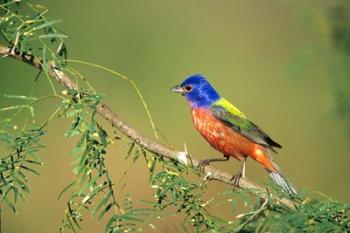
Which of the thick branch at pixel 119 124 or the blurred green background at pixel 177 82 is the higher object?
the blurred green background at pixel 177 82

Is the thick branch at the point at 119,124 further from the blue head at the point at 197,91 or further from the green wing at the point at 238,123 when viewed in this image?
the blue head at the point at 197,91

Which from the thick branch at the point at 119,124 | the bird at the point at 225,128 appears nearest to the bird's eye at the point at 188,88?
the bird at the point at 225,128

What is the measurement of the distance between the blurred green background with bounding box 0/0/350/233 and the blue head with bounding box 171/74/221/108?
63cm

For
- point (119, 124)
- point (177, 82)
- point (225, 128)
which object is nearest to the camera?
point (119, 124)

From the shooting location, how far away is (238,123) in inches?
113

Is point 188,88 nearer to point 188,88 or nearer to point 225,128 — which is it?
point 188,88

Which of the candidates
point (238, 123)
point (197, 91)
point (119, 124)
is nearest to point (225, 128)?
point (238, 123)

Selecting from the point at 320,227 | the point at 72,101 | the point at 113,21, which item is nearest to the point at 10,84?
the point at 113,21

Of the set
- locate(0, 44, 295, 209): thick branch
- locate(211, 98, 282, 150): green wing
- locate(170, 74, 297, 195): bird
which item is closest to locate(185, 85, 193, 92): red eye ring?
locate(170, 74, 297, 195): bird

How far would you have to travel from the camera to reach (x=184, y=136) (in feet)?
15.9

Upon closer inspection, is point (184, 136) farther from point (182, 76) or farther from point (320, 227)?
point (320, 227)

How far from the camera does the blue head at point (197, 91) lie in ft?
9.57

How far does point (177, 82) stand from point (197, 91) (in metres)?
2.04

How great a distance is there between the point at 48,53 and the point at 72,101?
→ 16 cm
